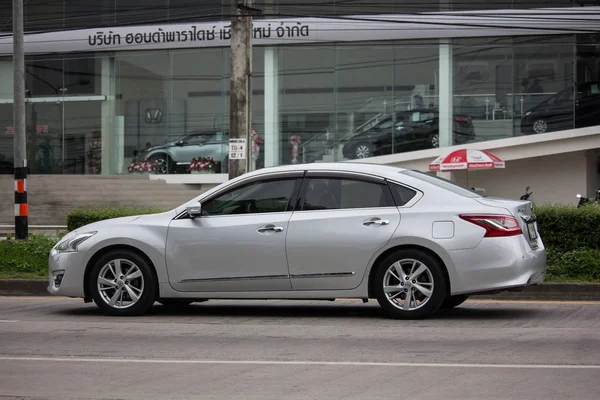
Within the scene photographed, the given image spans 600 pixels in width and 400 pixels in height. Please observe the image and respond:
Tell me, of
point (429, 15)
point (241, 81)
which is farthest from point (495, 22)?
point (241, 81)

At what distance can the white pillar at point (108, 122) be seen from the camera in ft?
123

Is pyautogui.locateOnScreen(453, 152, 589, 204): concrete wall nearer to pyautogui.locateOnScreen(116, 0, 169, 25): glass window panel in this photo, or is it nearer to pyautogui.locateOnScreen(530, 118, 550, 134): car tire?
pyautogui.locateOnScreen(530, 118, 550, 134): car tire

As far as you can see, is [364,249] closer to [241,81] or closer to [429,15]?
[241,81]

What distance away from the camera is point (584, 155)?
35.1 m

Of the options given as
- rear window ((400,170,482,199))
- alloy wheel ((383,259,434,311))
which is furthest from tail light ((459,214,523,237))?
alloy wheel ((383,259,434,311))

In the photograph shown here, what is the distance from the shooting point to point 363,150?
116 feet

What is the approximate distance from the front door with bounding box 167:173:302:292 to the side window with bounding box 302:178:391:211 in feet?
0.59

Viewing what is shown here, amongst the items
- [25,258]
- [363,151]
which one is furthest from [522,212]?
[363,151]

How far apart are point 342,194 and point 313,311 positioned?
1548 mm

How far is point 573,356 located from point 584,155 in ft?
93.2

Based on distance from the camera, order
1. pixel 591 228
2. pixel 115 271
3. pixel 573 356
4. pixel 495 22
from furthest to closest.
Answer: pixel 495 22
pixel 591 228
pixel 115 271
pixel 573 356

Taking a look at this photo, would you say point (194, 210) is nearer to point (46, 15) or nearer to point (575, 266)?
point (575, 266)

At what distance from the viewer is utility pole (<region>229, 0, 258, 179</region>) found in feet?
56.0

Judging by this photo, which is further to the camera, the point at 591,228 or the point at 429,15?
the point at 429,15
